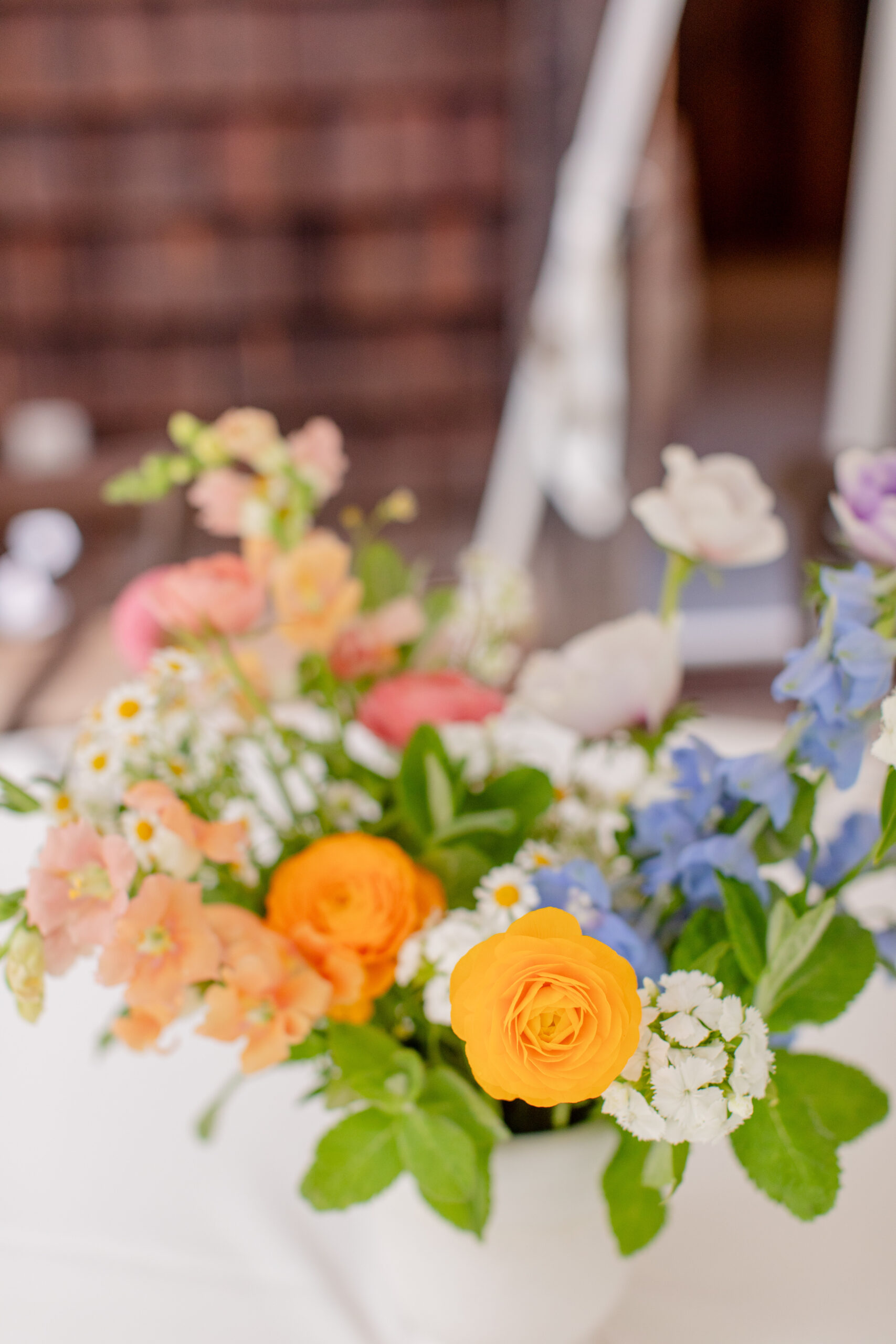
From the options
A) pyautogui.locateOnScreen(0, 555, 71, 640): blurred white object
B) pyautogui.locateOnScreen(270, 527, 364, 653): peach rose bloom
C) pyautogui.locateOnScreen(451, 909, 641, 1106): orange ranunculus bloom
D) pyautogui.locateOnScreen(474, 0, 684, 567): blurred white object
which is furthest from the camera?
pyautogui.locateOnScreen(0, 555, 71, 640): blurred white object

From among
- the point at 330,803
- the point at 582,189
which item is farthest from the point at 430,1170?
the point at 582,189

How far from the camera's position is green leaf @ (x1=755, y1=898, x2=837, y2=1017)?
34cm

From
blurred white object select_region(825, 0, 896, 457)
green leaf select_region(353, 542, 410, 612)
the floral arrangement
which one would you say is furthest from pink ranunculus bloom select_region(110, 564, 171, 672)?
blurred white object select_region(825, 0, 896, 457)

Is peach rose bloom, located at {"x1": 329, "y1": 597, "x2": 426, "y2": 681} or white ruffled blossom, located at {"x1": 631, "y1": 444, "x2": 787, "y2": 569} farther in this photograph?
peach rose bloom, located at {"x1": 329, "y1": 597, "x2": 426, "y2": 681}

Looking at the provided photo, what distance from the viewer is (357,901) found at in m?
0.40

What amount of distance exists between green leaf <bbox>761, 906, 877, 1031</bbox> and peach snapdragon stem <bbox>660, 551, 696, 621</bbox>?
0.49ft

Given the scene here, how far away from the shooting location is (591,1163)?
0.42 m

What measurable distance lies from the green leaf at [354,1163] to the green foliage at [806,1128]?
122 millimetres

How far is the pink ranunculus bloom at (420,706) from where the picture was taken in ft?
1.56

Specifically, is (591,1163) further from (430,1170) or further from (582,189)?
(582,189)

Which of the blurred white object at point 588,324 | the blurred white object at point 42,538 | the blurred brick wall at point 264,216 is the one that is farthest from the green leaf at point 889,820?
the blurred brick wall at point 264,216

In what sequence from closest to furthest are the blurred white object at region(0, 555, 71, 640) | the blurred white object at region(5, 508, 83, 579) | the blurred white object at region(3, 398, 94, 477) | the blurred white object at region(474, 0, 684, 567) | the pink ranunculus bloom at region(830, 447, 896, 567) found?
the pink ranunculus bloom at region(830, 447, 896, 567) < the blurred white object at region(5, 508, 83, 579) < the blurred white object at region(474, 0, 684, 567) < the blurred white object at region(0, 555, 71, 640) < the blurred white object at region(3, 398, 94, 477)

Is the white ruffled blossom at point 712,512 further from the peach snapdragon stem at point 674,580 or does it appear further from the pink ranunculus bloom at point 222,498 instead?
the pink ranunculus bloom at point 222,498

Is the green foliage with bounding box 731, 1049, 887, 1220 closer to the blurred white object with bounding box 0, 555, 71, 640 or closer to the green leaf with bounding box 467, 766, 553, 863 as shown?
the green leaf with bounding box 467, 766, 553, 863
